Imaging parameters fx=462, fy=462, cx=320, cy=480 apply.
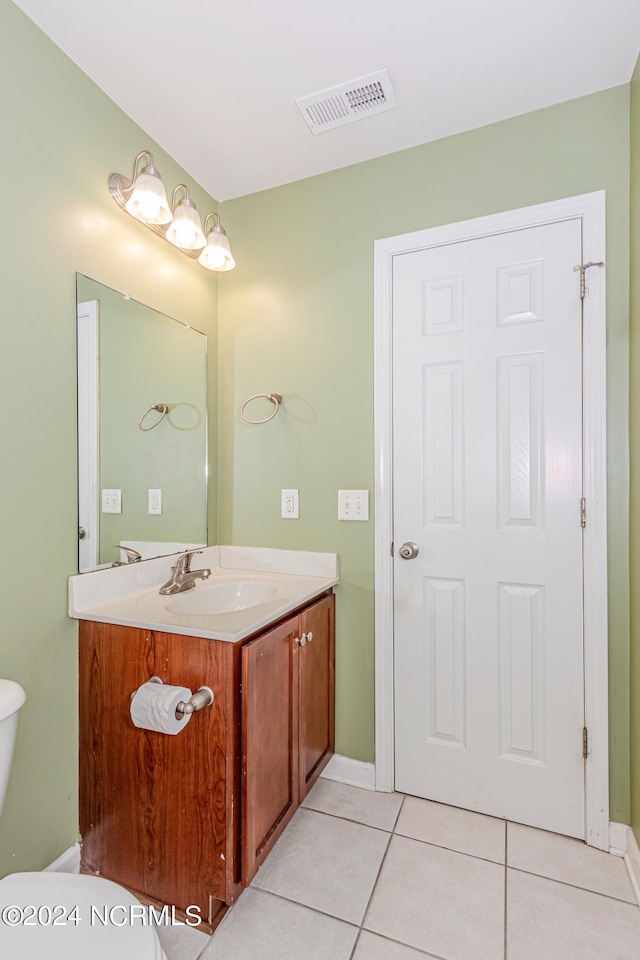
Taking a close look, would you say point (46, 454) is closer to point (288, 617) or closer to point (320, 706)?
point (288, 617)

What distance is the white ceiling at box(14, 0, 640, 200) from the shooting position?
4.18ft

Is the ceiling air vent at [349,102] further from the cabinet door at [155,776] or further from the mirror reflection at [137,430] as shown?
the cabinet door at [155,776]

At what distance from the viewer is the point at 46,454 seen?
132cm

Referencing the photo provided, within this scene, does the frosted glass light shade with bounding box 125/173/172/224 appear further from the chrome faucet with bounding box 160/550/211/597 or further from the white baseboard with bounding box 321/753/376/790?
the white baseboard with bounding box 321/753/376/790

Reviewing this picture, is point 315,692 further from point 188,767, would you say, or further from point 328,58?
point 328,58

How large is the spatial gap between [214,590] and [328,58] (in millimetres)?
1782

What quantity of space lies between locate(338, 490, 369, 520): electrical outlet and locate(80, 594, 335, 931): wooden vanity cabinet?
532 mm

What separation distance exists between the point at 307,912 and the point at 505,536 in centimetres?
125

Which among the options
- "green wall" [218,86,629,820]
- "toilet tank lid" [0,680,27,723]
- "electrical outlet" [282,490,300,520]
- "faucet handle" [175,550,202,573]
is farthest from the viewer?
"electrical outlet" [282,490,300,520]

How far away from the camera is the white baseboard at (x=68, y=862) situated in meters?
1.32

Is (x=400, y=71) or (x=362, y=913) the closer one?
(x=362, y=913)

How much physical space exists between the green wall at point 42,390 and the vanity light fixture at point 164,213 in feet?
0.23

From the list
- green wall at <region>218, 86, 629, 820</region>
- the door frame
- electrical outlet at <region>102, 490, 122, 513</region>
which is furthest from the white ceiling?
electrical outlet at <region>102, 490, 122, 513</region>

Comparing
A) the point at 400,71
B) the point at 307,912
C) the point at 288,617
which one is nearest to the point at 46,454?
the point at 288,617
